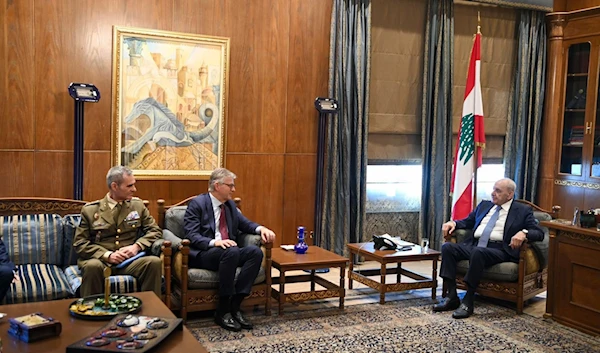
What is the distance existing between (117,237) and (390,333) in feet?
6.38

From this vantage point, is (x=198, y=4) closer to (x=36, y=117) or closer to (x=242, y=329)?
(x=36, y=117)

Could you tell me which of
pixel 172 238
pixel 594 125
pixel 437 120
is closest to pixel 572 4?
pixel 594 125

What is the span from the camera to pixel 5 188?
15.8 ft

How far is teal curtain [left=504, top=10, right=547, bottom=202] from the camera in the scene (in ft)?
22.6

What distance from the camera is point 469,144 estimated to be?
5.88 m

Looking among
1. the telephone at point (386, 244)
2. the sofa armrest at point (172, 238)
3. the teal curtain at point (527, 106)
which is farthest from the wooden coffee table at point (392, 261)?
the teal curtain at point (527, 106)

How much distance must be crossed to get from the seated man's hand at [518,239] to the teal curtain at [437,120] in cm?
190

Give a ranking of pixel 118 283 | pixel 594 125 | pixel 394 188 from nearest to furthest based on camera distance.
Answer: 1. pixel 118 283
2. pixel 594 125
3. pixel 394 188

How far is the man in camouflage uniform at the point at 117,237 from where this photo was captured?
3.95 m

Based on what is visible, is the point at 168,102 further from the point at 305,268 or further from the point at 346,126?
the point at 305,268

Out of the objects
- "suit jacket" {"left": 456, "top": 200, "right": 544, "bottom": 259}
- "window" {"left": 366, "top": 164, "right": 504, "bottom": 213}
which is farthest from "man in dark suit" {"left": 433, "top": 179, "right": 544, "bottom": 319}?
"window" {"left": 366, "top": 164, "right": 504, "bottom": 213}

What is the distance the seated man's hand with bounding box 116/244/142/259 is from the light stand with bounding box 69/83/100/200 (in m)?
0.98

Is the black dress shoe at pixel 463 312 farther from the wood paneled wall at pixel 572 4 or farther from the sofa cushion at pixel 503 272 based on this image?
the wood paneled wall at pixel 572 4

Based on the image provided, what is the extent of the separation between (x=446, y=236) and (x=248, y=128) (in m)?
2.00
